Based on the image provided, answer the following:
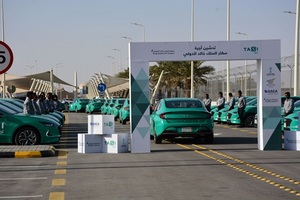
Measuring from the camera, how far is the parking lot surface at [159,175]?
9.94 m

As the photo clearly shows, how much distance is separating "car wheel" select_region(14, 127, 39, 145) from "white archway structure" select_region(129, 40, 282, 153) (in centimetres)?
311

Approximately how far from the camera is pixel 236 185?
35.2 feet

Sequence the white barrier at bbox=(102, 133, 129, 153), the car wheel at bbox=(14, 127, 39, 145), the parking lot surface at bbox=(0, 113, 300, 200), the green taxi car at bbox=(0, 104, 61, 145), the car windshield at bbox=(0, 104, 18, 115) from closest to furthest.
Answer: the parking lot surface at bbox=(0, 113, 300, 200)
the white barrier at bbox=(102, 133, 129, 153)
the green taxi car at bbox=(0, 104, 61, 145)
the car wheel at bbox=(14, 127, 39, 145)
the car windshield at bbox=(0, 104, 18, 115)

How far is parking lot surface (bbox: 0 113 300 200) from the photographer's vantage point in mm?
9938

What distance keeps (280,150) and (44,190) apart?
8.98m

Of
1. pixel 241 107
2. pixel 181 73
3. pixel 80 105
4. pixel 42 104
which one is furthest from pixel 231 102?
pixel 181 73

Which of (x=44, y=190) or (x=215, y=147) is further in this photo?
(x=215, y=147)

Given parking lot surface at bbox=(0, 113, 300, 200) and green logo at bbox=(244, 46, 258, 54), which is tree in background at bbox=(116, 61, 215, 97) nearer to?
green logo at bbox=(244, 46, 258, 54)

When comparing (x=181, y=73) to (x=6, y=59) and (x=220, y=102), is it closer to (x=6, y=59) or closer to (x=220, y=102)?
(x=220, y=102)

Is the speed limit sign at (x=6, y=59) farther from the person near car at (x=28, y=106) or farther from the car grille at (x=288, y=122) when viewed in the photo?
the car grille at (x=288, y=122)

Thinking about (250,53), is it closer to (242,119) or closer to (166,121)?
(166,121)

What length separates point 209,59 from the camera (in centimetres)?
1741

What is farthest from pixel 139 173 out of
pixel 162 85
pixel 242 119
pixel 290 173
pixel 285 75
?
pixel 162 85

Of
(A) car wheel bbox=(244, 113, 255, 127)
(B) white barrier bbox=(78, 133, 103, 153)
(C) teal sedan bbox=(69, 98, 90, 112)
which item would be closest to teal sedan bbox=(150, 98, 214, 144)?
(B) white barrier bbox=(78, 133, 103, 153)
